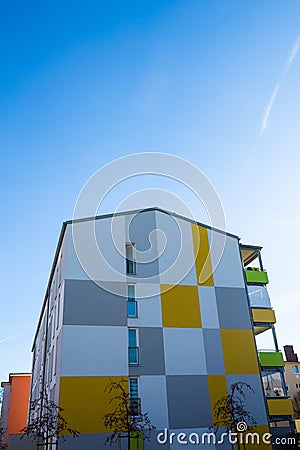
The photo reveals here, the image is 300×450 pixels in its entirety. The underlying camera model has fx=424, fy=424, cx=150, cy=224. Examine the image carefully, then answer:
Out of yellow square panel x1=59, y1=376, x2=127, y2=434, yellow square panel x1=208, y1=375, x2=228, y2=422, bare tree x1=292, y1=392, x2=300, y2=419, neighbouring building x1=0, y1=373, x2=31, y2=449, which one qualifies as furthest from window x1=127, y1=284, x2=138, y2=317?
bare tree x1=292, y1=392, x2=300, y2=419

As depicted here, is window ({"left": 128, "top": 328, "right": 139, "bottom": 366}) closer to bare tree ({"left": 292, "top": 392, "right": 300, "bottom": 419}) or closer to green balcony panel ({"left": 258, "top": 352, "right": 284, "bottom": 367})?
green balcony panel ({"left": 258, "top": 352, "right": 284, "bottom": 367})

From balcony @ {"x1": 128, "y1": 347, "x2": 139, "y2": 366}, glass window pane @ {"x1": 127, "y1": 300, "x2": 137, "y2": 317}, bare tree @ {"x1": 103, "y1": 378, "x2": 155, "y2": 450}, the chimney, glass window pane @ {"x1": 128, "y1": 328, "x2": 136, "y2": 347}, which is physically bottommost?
bare tree @ {"x1": 103, "y1": 378, "x2": 155, "y2": 450}

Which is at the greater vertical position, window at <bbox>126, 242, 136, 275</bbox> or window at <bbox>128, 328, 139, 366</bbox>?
window at <bbox>126, 242, 136, 275</bbox>

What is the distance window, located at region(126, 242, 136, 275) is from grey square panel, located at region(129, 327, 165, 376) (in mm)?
2368

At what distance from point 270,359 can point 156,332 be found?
5111mm

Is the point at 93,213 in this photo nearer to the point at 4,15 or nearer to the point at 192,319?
the point at 192,319

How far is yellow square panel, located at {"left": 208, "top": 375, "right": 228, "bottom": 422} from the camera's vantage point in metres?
15.3

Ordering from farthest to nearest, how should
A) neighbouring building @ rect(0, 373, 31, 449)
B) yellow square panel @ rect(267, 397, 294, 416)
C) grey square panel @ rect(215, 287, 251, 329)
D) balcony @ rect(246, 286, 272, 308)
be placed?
neighbouring building @ rect(0, 373, 31, 449), balcony @ rect(246, 286, 272, 308), grey square panel @ rect(215, 287, 251, 329), yellow square panel @ rect(267, 397, 294, 416)

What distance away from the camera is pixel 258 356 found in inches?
668

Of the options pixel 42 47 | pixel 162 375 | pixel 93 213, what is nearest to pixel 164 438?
pixel 162 375

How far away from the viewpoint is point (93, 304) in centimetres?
1553

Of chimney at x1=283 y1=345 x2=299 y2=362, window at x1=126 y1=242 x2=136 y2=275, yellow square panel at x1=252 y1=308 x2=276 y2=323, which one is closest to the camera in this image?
window at x1=126 y1=242 x2=136 y2=275

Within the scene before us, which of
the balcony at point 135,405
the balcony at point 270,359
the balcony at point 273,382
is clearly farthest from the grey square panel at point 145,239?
the balcony at point 273,382

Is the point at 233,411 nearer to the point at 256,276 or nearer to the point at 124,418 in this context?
the point at 124,418
